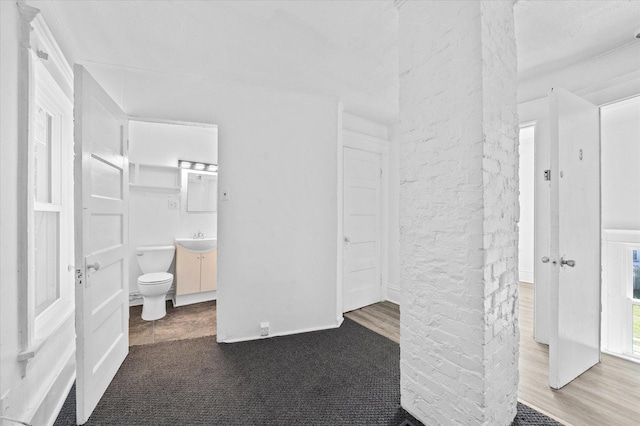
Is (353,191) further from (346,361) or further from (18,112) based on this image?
(18,112)

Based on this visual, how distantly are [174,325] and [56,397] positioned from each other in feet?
4.53

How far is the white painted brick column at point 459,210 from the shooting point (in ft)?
4.50

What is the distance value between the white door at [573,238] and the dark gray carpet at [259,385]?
0.63 meters

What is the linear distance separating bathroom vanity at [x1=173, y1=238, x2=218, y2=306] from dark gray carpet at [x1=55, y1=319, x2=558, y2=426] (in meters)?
1.21

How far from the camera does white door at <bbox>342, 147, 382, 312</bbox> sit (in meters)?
3.52

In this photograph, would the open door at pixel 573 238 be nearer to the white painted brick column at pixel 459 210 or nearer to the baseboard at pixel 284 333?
the white painted brick column at pixel 459 210

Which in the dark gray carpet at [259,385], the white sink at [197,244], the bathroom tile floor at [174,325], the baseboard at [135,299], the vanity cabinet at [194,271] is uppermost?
the white sink at [197,244]

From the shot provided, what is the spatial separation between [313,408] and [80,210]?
1.79 m

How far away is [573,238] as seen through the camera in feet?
6.73

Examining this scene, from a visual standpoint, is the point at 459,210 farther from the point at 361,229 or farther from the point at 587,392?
the point at 361,229

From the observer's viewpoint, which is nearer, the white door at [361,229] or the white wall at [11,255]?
the white wall at [11,255]

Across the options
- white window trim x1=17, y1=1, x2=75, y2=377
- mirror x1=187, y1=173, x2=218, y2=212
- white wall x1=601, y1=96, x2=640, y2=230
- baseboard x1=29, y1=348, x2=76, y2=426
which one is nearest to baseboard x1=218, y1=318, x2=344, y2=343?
Result: baseboard x1=29, y1=348, x2=76, y2=426

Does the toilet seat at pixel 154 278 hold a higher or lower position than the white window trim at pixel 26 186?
lower

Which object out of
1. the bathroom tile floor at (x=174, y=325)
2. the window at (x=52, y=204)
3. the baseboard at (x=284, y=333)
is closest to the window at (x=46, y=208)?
the window at (x=52, y=204)
